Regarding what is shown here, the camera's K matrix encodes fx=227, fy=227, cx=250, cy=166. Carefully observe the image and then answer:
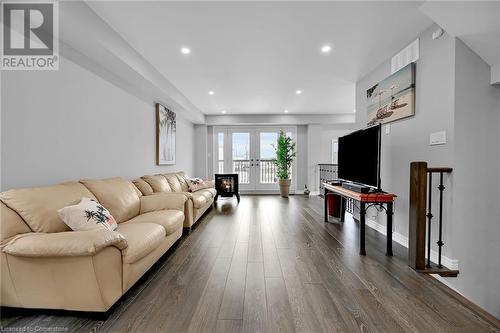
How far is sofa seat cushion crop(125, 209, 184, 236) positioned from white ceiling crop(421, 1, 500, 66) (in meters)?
3.31

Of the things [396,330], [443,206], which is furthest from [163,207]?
[443,206]

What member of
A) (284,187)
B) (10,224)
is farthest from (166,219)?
(284,187)

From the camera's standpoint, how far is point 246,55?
317cm

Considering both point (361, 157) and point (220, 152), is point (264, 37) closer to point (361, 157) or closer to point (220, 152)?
point (361, 157)

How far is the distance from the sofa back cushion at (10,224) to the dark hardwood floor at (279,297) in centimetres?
58

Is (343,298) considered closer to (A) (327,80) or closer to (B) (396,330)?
(B) (396,330)

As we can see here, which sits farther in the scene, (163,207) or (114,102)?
(114,102)

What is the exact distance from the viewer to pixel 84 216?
1.85 m

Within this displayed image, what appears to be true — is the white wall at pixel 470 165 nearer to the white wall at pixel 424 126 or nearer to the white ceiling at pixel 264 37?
the white wall at pixel 424 126

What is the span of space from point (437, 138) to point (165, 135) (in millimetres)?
4590

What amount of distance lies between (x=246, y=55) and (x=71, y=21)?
6.38 ft

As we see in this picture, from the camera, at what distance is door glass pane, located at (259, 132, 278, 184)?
7801mm

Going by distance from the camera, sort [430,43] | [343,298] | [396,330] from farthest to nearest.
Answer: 1. [430,43]
2. [343,298]
3. [396,330]

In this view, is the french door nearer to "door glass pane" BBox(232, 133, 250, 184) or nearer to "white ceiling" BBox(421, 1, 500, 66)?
"door glass pane" BBox(232, 133, 250, 184)
